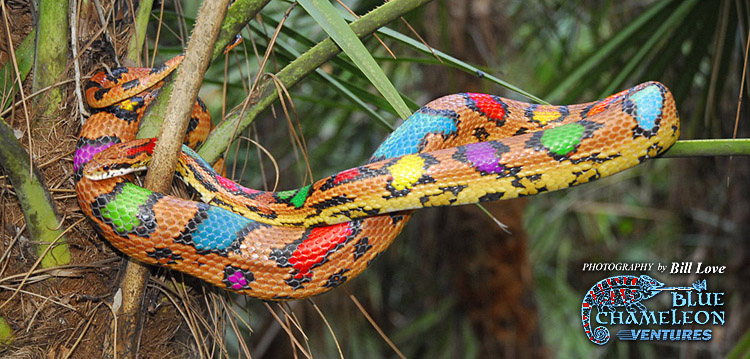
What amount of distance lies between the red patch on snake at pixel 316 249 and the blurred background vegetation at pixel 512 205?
1359mm

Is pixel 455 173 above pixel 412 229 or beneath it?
beneath

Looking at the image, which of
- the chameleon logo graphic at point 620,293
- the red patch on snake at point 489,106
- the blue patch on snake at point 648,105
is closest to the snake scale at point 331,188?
the blue patch on snake at point 648,105

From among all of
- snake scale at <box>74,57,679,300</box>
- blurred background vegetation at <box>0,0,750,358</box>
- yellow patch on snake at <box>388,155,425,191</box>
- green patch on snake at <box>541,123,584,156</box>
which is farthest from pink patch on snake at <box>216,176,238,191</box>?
blurred background vegetation at <box>0,0,750,358</box>

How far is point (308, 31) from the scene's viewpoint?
4.12 meters

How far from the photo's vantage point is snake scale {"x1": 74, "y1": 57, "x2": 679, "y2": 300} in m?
1.58

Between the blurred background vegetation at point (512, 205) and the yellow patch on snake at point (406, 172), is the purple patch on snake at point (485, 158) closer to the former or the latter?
the yellow patch on snake at point (406, 172)

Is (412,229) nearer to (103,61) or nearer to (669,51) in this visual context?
(669,51)

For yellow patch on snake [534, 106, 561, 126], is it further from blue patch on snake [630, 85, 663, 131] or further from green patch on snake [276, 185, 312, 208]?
green patch on snake [276, 185, 312, 208]

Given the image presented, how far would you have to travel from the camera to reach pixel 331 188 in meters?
1.70

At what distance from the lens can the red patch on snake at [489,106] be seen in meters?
1.96

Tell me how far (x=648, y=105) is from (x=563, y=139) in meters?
0.25

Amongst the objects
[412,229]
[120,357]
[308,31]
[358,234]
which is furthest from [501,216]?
[120,357]

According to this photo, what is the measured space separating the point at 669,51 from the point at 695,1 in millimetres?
247

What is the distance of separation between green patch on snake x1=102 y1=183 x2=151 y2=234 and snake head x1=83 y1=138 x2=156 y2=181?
7 cm
